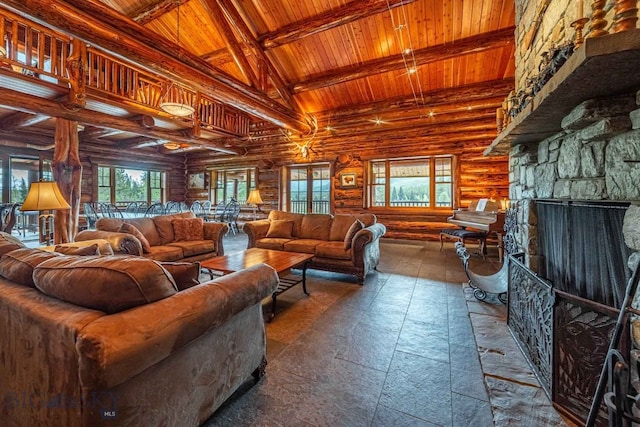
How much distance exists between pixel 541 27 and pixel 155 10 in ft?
20.4

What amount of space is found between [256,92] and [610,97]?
541cm

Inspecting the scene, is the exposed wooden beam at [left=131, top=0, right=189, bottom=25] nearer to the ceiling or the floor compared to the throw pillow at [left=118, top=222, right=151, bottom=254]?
nearer to the ceiling

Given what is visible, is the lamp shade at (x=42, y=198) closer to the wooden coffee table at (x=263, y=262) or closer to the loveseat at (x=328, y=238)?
the wooden coffee table at (x=263, y=262)

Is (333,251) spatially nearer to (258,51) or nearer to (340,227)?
(340,227)

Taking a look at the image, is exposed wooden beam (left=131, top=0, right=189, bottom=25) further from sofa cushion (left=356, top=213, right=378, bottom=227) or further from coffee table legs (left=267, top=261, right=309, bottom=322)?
coffee table legs (left=267, top=261, right=309, bottom=322)

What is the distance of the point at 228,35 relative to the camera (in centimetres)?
533

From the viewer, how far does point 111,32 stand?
323cm

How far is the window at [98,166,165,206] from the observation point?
8531 millimetres

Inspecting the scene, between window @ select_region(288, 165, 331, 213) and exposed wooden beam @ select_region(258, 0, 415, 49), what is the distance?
3.43 m

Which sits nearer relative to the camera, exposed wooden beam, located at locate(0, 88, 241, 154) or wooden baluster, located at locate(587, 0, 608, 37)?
wooden baluster, located at locate(587, 0, 608, 37)

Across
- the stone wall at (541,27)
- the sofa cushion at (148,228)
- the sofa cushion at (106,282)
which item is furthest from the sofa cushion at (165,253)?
the stone wall at (541,27)

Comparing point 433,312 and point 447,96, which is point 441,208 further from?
point 433,312

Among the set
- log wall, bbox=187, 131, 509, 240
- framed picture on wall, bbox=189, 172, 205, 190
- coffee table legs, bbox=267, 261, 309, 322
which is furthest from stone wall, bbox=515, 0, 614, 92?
framed picture on wall, bbox=189, 172, 205, 190

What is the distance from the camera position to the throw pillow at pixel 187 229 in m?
4.23
